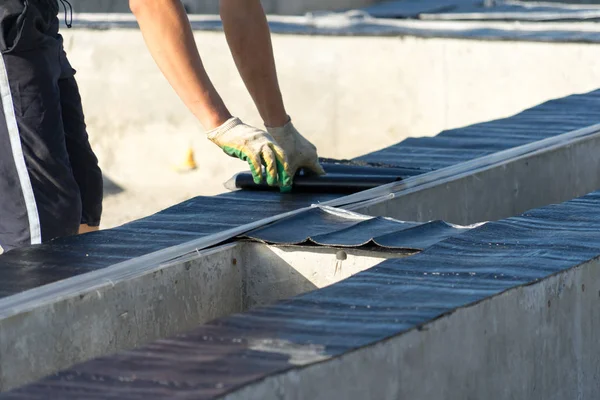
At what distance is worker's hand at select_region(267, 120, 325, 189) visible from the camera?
3.26 m

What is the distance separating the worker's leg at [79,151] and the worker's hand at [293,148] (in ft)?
1.90

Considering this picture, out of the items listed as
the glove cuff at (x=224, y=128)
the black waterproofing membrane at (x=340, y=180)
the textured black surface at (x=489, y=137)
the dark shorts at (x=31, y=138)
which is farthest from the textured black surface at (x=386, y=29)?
the dark shorts at (x=31, y=138)

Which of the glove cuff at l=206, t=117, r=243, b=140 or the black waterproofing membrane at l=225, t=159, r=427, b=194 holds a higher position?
the glove cuff at l=206, t=117, r=243, b=140

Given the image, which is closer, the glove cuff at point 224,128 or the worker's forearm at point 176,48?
the worker's forearm at point 176,48

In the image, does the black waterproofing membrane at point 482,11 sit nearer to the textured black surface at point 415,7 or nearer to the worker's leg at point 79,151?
the textured black surface at point 415,7

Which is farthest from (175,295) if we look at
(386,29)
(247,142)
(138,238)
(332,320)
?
(386,29)

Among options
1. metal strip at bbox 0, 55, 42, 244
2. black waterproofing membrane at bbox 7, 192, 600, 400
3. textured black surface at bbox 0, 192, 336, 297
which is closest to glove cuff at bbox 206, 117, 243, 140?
textured black surface at bbox 0, 192, 336, 297

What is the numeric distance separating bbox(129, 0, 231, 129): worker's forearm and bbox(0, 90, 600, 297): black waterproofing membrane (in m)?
0.30

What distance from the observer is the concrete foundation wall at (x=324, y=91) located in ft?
23.4

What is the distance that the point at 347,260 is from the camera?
103 inches

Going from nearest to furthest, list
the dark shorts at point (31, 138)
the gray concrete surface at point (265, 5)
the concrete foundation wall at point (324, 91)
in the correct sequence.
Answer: the dark shorts at point (31, 138) → the concrete foundation wall at point (324, 91) → the gray concrete surface at point (265, 5)

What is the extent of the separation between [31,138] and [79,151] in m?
0.32

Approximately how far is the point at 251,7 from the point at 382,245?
96 cm

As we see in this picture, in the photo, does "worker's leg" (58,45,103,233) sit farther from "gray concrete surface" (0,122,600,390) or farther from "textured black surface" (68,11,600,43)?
"textured black surface" (68,11,600,43)
